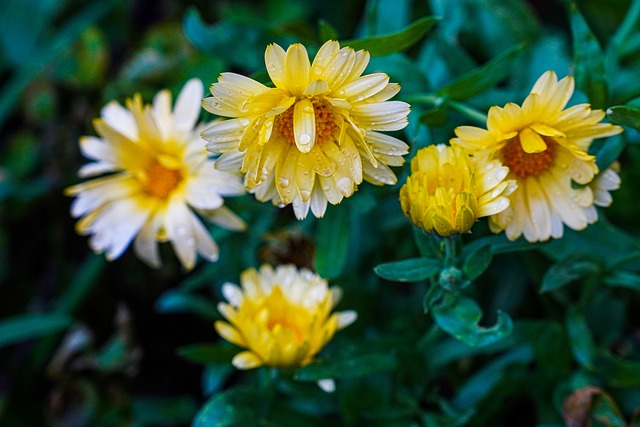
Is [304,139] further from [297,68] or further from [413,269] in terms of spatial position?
[413,269]

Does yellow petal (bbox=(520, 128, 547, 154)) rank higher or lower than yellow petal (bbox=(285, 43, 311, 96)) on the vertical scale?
lower

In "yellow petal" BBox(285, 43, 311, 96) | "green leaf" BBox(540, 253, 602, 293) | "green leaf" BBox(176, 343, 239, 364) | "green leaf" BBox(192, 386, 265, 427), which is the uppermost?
"yellow petal" BBox(285, 43, 311, 96)

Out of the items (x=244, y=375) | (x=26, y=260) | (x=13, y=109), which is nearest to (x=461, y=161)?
(x=244, y=375)

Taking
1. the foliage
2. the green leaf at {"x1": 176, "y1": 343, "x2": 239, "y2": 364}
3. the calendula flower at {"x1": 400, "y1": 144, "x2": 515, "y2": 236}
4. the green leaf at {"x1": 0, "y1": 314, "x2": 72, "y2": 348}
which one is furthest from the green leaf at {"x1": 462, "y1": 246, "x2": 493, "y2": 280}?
the green leaf at {"x1": 0, "y1": 314, "x2": 72, "y2": 348}

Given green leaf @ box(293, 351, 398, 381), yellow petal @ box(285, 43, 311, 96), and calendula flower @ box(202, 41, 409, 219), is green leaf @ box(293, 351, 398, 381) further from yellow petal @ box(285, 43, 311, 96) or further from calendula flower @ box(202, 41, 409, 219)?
yellow petal @ box(285, 43, 311, 96)

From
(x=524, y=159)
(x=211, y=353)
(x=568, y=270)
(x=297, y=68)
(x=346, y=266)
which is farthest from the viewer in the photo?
(x=346, y=266)

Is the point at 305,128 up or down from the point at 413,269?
up

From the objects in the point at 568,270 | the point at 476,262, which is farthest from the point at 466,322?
the point at 568,270

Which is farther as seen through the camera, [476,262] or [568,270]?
[568,270]
